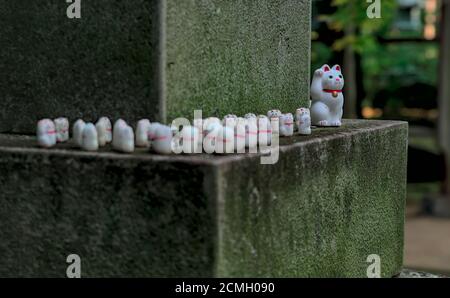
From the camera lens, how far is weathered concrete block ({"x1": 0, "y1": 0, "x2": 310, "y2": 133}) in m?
2.97

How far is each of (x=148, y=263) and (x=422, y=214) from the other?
7522 millimetres

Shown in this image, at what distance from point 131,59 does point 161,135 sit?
498mm

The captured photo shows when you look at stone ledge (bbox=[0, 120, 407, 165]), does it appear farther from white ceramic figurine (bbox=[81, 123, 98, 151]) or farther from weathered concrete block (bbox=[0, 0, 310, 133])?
weathered concrete block (bbox=[0, 0, 310, 133])

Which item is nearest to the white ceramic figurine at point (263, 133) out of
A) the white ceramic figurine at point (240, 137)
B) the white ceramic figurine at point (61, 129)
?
the white ceramic figurine at point (240, 137)

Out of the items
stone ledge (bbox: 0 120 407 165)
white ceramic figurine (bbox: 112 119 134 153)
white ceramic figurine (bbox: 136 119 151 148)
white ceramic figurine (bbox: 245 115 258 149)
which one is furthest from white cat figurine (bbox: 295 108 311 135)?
white ceramic figurine (bbox: 112 119 134 153)

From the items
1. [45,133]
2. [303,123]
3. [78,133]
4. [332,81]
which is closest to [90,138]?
[78,133]

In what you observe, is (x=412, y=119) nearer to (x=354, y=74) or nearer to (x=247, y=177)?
(x=354, y=74)

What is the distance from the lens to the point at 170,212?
2506mm

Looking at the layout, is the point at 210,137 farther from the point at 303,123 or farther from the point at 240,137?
the point at 303,123

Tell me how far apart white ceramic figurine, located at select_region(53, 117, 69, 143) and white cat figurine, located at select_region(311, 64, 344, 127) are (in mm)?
1301

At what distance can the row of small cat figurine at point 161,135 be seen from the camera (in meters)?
2.67

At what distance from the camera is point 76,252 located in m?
2.69

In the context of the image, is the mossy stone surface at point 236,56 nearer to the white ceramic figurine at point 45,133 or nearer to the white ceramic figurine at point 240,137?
the white ceramic figurine at point 240,137

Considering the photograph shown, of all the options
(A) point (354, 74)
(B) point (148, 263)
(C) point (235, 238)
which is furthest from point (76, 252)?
(A) point (354, 74)
